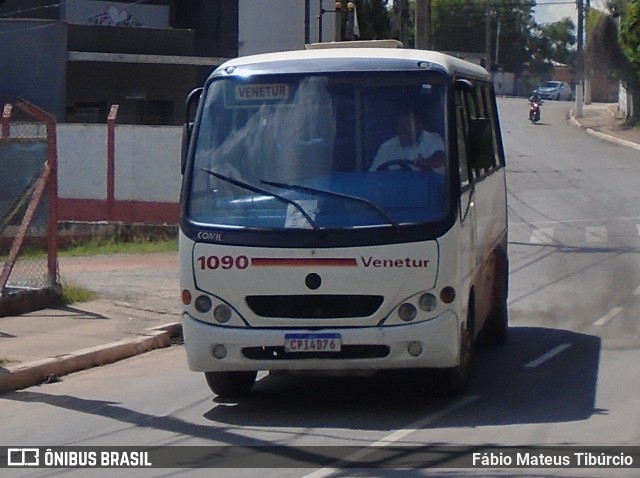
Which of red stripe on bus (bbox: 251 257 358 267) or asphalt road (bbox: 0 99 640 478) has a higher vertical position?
red stripe on bus (bbox: 251 257 358 267)

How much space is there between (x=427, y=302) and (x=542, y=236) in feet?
46.6

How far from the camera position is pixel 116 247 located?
20781 mm

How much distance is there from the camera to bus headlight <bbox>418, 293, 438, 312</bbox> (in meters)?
8.70

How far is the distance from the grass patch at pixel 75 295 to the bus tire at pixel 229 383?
539 centimetres

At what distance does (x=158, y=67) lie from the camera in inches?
1286

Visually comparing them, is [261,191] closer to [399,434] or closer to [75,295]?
[399,434]

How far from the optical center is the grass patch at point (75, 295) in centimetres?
1473

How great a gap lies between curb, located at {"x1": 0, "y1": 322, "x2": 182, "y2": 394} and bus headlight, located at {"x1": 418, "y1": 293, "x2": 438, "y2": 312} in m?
3.98

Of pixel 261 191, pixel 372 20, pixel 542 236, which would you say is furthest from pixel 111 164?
pixel 372 20

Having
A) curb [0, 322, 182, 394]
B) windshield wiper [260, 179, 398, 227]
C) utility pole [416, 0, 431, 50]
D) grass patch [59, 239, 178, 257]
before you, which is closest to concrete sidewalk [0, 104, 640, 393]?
curb [0, 322, 182, 394]

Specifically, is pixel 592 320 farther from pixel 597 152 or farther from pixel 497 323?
pixel 597 152

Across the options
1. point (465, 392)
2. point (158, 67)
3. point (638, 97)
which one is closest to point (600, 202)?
point (158, 67)

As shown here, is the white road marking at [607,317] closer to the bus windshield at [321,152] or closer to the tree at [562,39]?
the bus windshield at [321,152]

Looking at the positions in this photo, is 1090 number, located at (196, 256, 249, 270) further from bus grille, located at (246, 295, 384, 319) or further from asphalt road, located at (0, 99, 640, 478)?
asphalt road, located at (0, 99, 640, 478)
